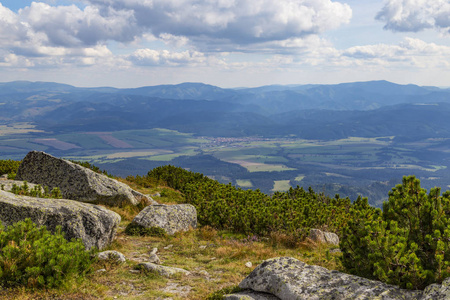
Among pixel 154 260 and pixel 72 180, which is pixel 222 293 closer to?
pixel 154 260

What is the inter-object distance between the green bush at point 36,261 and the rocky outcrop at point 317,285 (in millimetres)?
4078

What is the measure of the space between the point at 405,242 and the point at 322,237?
8161mm

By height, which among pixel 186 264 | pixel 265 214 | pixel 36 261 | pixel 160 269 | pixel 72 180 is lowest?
pixel 186 264

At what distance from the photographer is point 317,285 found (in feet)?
22.2

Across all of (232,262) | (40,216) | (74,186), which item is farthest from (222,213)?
(40,216)

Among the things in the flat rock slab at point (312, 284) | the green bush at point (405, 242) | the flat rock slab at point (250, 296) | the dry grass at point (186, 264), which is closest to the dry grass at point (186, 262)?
the dry grass at point (186, 264)

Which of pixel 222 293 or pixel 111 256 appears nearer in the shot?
pixel 222 293

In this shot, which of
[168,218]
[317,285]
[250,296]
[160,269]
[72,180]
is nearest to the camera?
[317,285]

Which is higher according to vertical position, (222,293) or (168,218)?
(222,293)

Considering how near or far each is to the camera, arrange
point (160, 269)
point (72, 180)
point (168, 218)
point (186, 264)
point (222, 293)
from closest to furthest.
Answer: point (222, 293) → point (160, 269) → point (186, 264) → point (168, 218) → point (72, 180)

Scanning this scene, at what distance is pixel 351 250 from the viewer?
7945 millimetres

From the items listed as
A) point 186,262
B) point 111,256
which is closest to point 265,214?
point 186,262

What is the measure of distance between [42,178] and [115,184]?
142 inches

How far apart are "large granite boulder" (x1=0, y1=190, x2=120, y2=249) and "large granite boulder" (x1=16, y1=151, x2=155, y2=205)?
5523 millimetres
